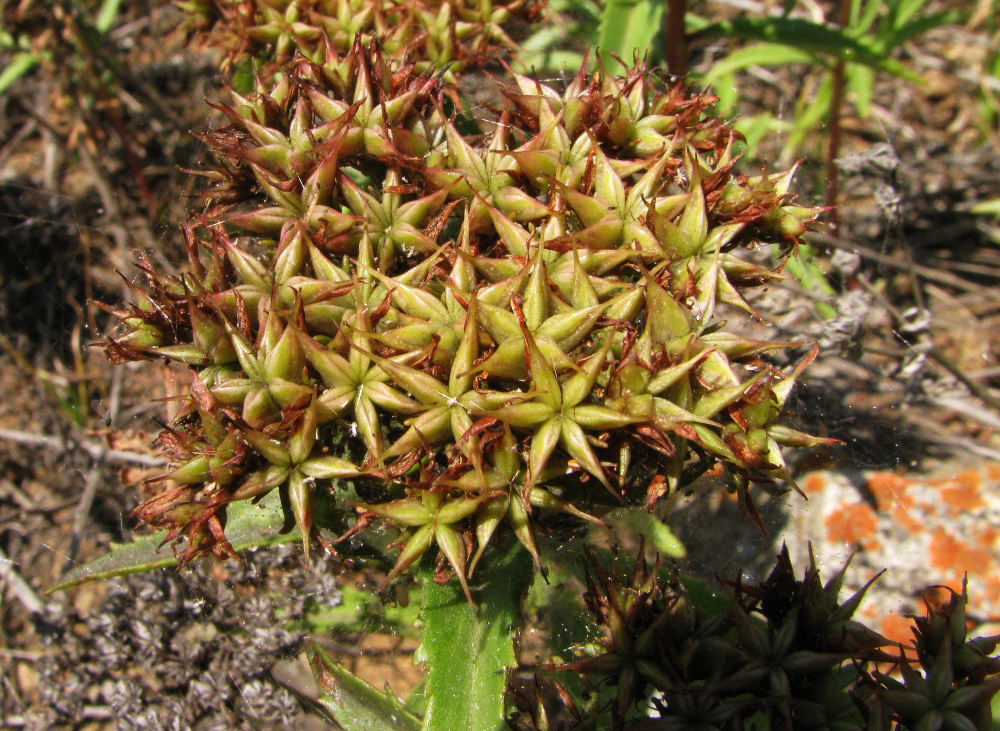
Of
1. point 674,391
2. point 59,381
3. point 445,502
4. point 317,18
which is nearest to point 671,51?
point 317,18

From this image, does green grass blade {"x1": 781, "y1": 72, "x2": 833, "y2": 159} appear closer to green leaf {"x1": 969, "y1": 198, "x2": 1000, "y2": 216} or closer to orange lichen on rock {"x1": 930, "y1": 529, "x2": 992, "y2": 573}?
green leaf {"x1": 969, "y1": 198, "x2": 1000, "y2": 216}

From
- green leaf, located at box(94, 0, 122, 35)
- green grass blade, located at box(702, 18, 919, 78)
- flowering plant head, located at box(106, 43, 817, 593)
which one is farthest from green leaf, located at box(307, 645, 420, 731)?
green leaf, located at box(94, 0, 122, 35)

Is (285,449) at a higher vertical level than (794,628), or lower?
higher

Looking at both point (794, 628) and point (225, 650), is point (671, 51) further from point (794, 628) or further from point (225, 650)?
point (225, 650)

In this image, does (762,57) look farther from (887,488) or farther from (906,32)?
(887,488)

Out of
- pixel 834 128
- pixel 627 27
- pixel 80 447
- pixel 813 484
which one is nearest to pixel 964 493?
pixel 813 484

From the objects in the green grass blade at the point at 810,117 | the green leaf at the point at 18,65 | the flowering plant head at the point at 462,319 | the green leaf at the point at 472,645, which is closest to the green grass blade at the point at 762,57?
the green grass blade at the point at 810,117
